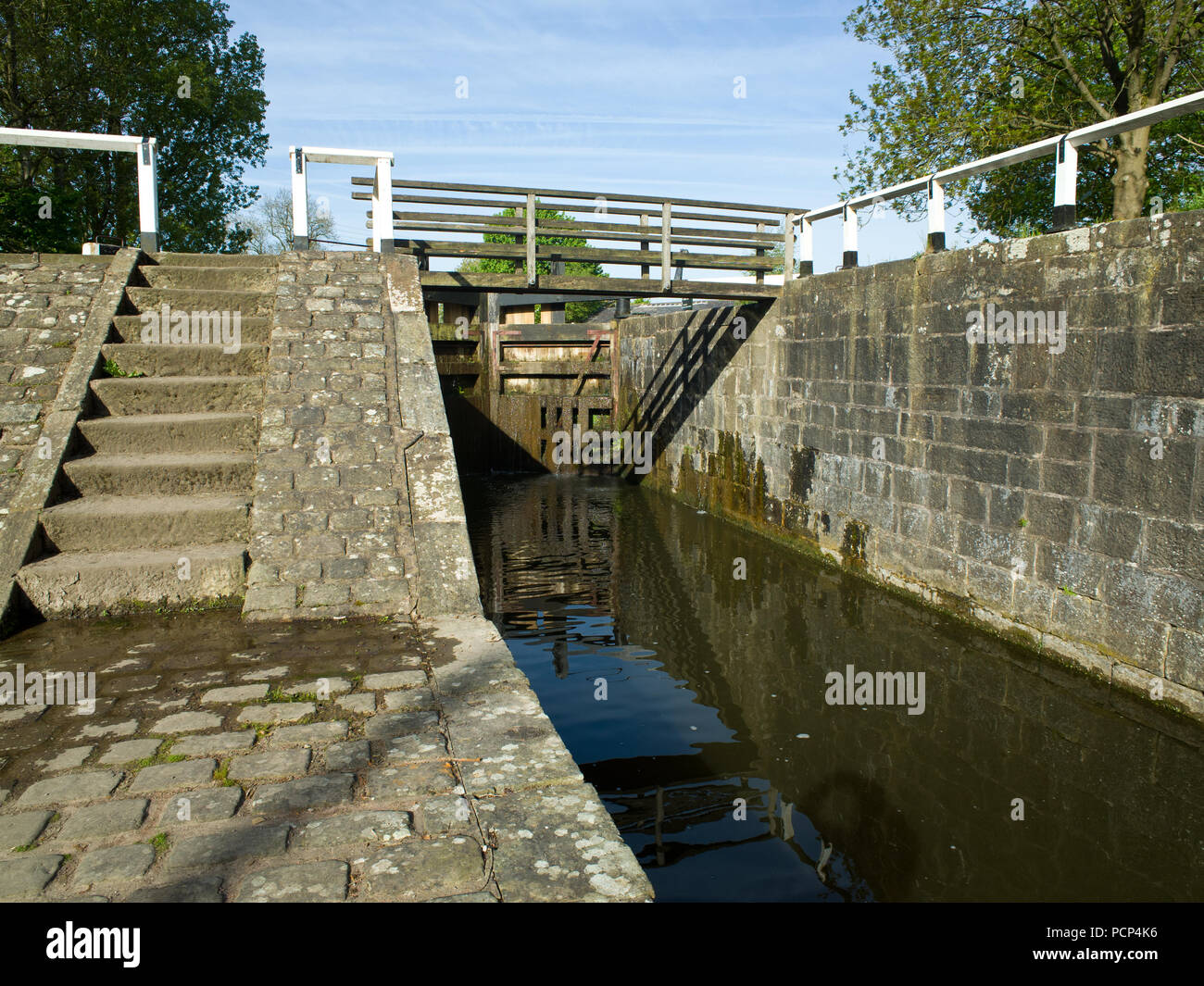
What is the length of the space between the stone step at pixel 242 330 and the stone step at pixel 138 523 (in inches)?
65.1

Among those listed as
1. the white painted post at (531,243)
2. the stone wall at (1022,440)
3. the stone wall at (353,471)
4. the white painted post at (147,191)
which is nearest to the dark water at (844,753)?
the stone wall at (1022,440)

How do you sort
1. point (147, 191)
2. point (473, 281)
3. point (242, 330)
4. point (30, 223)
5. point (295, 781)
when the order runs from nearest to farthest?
1. point (295, 781)
2. point (242, 330)
3. point (147, 191)
4. point (473, 281)
5. point (30, 223)

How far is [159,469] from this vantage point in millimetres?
4848

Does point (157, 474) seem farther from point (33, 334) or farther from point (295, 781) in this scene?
point (295, 781)

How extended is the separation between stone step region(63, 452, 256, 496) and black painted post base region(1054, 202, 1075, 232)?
5.11 metres

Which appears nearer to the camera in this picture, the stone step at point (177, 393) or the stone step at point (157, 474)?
the stone step at point (157, 474)

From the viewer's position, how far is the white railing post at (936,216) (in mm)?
6684

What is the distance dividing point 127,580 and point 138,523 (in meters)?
0.44

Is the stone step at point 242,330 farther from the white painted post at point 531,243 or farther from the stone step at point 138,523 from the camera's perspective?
the white painted post at point 531,243

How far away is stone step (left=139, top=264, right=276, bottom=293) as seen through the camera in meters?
6.64

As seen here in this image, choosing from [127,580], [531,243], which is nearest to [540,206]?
[531,243]

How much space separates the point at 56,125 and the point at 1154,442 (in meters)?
23.3

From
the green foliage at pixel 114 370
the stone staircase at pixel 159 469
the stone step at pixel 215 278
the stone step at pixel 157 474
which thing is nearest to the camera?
the stone staircase at pixel 159 469
